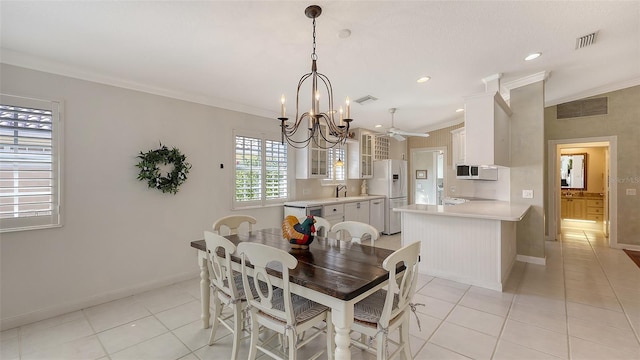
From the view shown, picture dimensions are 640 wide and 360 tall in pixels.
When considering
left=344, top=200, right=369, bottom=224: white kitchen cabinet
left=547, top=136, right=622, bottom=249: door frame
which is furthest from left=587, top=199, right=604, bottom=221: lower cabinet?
left=344, top=200, right=369, bottom=224: white kitchen cabinet

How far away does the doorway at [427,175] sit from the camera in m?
7.55

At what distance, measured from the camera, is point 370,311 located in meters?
1.83

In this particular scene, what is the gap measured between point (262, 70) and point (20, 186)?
Answer: 2.58m

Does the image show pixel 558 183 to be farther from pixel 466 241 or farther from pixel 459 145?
pixel 466 241

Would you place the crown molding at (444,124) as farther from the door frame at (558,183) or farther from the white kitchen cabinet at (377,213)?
the white kitchen cabinet at (377,213)

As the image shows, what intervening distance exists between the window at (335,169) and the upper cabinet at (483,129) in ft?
8.75

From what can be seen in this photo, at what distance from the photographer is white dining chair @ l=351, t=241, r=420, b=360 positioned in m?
1.63

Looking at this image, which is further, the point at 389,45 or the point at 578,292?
the point at 578,292

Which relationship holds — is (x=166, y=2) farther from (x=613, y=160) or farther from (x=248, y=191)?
(x=613, y=160)

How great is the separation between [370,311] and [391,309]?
0.20 metres

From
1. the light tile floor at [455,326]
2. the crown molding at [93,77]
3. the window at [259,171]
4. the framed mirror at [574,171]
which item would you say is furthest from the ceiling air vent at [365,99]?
the framed mirror at [574,171]

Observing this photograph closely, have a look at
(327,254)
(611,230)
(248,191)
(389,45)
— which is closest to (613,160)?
(611,230)

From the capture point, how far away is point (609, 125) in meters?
5.30

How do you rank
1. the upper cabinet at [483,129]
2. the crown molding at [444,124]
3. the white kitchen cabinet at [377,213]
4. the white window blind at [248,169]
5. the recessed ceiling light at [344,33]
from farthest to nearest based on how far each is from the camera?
the crown molding at [444,124] → the white kitchen cabinet at [377,213] → the white window blind at [248,169] → the upper cabinet at [483,129] → the recessed ceiling light at [344,33]
